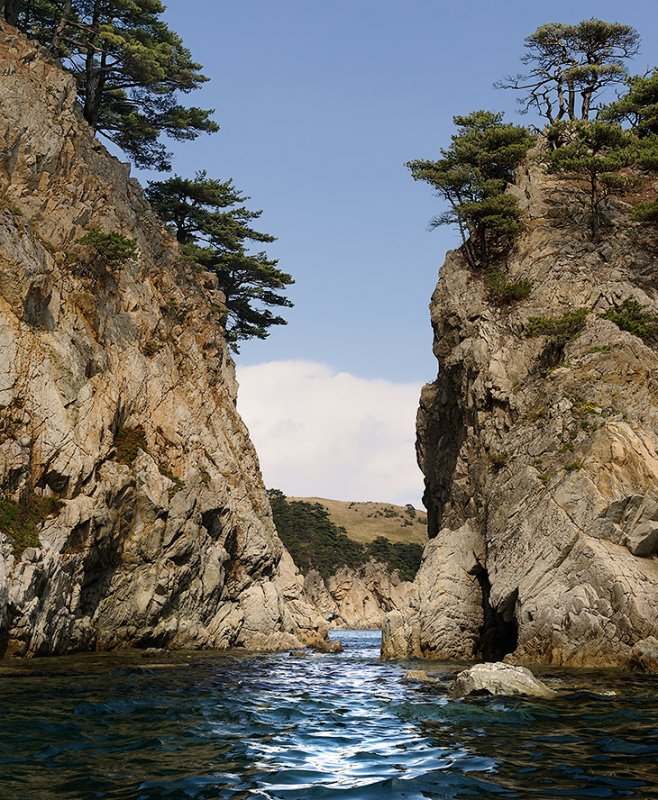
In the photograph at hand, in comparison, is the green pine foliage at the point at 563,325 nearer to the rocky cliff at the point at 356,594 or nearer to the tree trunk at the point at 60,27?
the tree trunk at the point at 60,27

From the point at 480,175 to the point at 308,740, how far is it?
145ft

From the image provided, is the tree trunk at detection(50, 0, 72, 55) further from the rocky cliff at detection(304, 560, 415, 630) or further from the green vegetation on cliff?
the green vegetation on cliff

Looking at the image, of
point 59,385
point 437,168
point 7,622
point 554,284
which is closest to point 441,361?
point 554,284

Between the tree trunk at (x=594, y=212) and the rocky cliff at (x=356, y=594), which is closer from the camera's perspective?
the tree trunk at (x=594, y=212)

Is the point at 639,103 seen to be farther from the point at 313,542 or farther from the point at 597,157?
the point at 313,542

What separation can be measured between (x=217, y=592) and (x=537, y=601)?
58.5 feet

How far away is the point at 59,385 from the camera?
30.9 metres

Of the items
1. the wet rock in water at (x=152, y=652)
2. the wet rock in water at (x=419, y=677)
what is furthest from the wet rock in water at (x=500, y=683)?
the wet rock in water at (x=152, y=652)

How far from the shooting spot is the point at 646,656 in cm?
2409

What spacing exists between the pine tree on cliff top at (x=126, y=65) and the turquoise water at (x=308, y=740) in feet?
129

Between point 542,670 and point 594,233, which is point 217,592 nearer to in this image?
point 542,670

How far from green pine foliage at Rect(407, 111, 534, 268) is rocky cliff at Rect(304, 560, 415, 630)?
71.9 metres

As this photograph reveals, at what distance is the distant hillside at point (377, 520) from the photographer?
509 ft

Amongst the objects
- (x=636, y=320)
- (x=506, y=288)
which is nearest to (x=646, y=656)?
(x=636, y=320)
